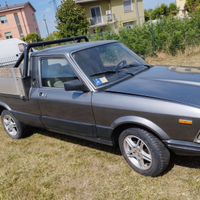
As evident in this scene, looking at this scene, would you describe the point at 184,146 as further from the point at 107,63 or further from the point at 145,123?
→ the point at 107,63

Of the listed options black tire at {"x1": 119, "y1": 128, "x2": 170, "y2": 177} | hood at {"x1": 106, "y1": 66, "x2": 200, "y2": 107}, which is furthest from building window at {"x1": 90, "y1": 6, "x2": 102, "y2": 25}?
black tire at {"x1": 119, "y1": 128, "x2": 170, "y2": 177}

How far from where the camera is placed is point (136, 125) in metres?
2.96

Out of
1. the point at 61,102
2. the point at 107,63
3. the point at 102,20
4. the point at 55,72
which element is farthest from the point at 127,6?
the point at 61,102

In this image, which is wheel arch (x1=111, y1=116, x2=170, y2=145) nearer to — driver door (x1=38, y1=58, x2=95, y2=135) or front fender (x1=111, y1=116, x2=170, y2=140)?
front fender (x1=111, y1=116, x2=170, y2=140)

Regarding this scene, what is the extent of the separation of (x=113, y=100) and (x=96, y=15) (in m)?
32.0

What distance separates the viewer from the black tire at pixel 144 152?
2818 millimetres

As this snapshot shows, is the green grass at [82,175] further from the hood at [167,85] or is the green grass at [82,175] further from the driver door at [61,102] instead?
the hood at [167,85]

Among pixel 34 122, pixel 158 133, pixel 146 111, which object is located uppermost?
pixel 146 111

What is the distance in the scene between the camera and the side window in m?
3.62

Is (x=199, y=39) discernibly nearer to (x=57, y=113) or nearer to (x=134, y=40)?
(x=134, y=40)

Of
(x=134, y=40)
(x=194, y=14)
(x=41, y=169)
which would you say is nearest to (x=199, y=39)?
(x=194, y=14)

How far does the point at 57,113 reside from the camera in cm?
379

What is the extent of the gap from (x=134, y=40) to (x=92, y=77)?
30.6ft

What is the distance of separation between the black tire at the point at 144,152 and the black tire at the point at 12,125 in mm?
2654
